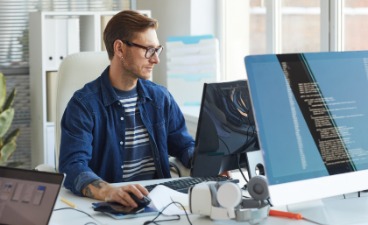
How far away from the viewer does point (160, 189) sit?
231 cm

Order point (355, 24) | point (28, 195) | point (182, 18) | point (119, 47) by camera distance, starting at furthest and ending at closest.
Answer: point (182, 18), point (355, 24), point (119, 47), point (28, 195)

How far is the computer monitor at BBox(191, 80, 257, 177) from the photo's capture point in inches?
94.6

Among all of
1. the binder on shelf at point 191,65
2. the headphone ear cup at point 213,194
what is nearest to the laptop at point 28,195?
the headphone ear cup at point 213,194

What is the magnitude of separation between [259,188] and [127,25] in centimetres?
110

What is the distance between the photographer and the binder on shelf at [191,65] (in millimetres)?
4504

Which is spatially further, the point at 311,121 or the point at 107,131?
the point at 107,131

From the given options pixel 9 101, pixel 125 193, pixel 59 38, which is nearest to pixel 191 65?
pixel 59 38

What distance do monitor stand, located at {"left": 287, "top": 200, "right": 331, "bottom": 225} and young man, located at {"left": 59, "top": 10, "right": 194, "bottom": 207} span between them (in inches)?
30.5

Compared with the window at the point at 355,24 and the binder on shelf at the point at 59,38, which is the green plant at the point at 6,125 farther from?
the window at the point at 355,24

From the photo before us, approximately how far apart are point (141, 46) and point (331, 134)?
1.04 meters

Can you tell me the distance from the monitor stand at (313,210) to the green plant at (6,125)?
278cm

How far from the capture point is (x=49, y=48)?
15.5ft

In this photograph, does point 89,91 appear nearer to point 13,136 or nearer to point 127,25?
point 127,25

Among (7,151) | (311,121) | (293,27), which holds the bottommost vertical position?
(7,151)
